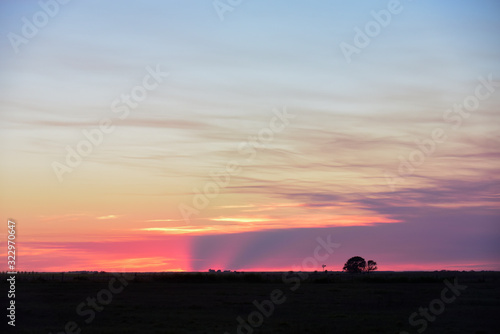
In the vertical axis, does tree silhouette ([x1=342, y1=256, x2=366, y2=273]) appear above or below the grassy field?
above

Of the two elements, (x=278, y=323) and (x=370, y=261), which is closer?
(x=278, y=323)

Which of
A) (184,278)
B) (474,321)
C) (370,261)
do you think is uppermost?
(370,261)

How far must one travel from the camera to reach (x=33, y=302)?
1617 inches

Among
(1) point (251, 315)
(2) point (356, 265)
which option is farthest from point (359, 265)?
(1) point (251, 315)

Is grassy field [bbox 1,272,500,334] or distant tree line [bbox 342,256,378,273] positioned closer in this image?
grassy field [bbox 1,272,500,334]

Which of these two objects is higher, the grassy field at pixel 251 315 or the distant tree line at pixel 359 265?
the distant tree line at pixel 359 265

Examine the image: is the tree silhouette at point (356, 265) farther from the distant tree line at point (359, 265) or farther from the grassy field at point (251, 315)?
the grassy field at point (251, 315)

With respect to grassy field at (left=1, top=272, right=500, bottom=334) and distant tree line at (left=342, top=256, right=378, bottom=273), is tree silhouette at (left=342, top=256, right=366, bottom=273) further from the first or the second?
grassy field at (left=1, top=272, right=500, bottom=334)

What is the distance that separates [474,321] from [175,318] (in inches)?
651

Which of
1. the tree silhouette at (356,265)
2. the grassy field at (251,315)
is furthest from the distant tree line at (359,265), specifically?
the grassy field at (251,315)

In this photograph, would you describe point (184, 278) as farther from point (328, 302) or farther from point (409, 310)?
point (409, 310)

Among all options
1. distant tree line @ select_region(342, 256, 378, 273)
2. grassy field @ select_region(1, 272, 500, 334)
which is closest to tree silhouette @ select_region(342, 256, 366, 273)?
distant tree line @ select_region(342, 256, 378, 273)

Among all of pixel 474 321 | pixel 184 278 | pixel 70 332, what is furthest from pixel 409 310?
pixel 184 278

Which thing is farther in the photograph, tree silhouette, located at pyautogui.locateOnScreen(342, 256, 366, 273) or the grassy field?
tree silhouette, located at pyautogui.locateOnScreen(342, 256, 366, 273)
